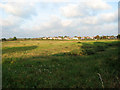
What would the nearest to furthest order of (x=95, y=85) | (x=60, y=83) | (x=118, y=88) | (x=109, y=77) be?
1. (x=118, y=88)
2. (x=95, y=85)
3. (x=60, y=83)
4. (x=109, y=77)

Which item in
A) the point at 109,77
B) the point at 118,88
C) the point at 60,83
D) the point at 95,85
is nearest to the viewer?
the point at 118,88

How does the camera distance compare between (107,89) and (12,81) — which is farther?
(12,81)

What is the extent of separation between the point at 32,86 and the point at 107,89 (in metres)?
2.99

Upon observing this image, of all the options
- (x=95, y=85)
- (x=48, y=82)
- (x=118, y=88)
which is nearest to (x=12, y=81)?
(x=48, y=82)

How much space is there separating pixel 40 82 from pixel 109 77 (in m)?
3.33

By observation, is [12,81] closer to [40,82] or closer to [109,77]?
[40,82]

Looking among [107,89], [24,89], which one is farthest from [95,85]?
[24,89]

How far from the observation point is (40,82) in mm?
4172

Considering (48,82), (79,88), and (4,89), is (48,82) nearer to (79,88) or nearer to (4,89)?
(79,88)

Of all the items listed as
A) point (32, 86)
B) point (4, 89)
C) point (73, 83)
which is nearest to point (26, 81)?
point (32, 86)

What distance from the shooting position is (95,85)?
3859 millimetres

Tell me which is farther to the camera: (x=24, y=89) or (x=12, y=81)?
(x=12, y=81)

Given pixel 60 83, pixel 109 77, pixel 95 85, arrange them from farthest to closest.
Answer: pixel 109 77 < pixel 60 83 < pixel 95 85

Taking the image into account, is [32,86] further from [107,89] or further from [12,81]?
[107,89]
